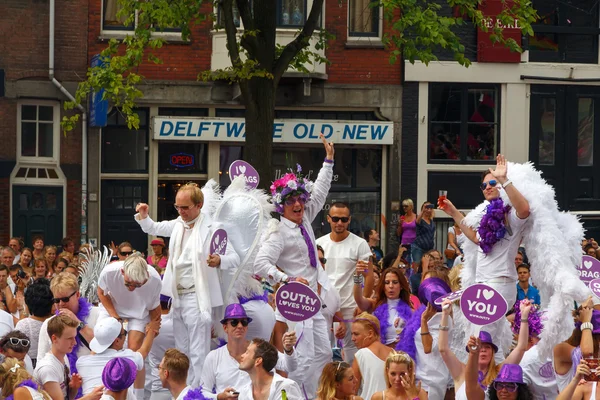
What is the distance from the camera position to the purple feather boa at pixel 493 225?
9.49 metres

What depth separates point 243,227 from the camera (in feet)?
36.7

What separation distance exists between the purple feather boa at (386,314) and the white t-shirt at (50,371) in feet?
9.57

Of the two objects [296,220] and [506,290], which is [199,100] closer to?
[296,220]

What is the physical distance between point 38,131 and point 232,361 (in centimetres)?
1303

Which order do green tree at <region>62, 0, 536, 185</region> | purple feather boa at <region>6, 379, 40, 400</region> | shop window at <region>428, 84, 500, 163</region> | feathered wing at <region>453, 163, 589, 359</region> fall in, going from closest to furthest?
purple feather boa at <region>6, 379, 40, 400</region> < feathered wing at <region>453, 163, 589, 359</region> < green tree at <region>62, 0, 536, 185</region> < shop window at <region>428, 84, 500, 163</region>

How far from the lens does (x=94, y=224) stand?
2144 centimetres

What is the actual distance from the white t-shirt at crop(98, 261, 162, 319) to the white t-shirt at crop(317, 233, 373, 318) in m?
2.05

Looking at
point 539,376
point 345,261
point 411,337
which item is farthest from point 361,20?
point 539,376

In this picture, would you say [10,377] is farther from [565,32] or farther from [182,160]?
[565,32]

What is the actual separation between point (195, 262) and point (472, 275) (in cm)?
242

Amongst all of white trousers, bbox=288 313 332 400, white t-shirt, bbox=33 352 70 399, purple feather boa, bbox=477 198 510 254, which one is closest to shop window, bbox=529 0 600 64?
white trousers, bbox=288 313 332 400

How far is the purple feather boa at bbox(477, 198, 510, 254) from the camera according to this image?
9.49 metres

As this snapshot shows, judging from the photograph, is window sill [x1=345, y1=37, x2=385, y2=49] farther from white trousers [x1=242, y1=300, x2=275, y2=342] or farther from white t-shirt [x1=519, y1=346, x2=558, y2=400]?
white t-shirt [x1=519, y1=346, x2=558, y2=400]

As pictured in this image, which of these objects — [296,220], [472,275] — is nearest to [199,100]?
[296,220]
